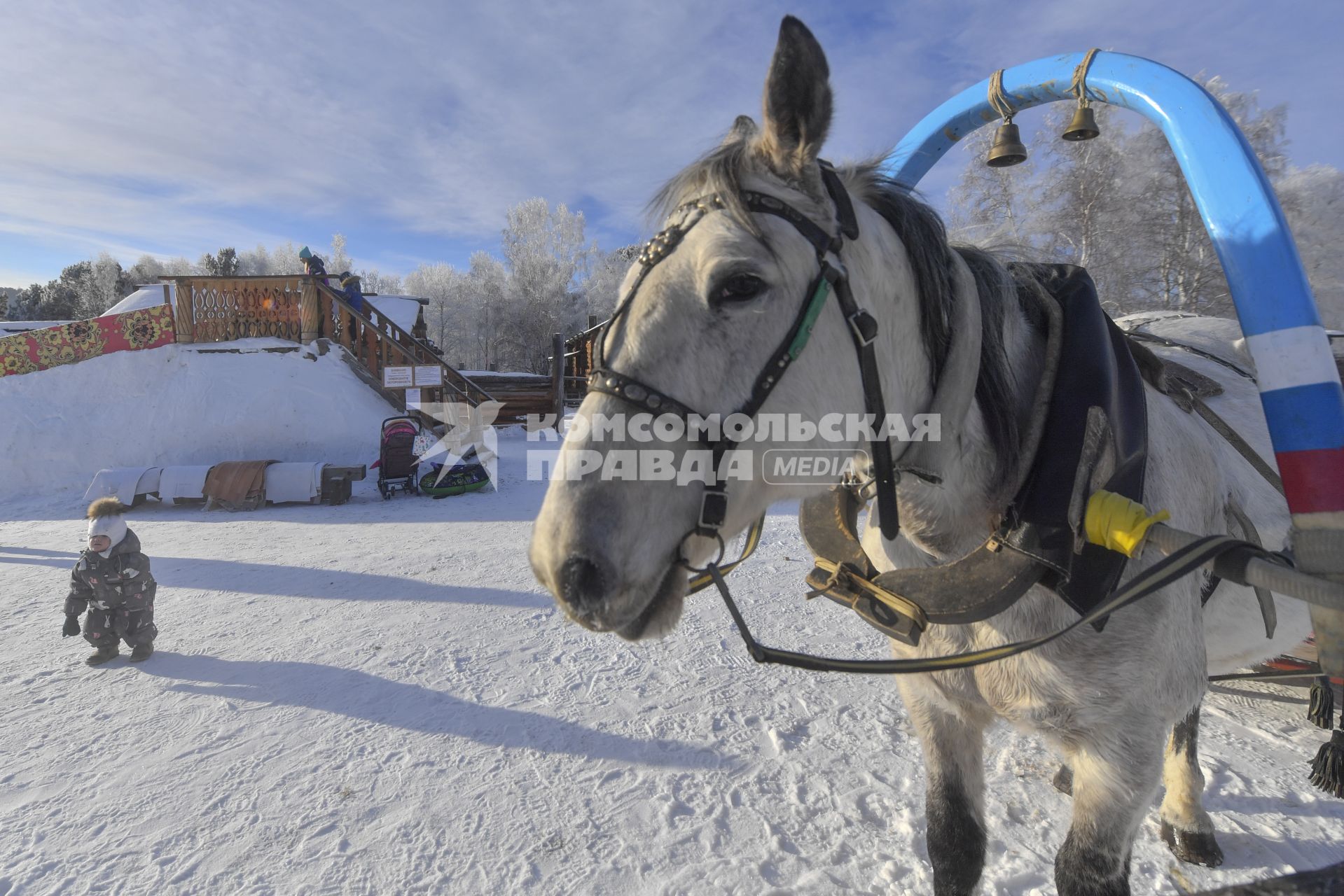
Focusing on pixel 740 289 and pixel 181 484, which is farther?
pixel 181 484

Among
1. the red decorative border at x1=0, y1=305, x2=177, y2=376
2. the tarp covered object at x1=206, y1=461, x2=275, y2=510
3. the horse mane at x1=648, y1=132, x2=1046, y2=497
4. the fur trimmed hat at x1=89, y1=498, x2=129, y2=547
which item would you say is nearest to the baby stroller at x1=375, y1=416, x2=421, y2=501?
the tarp covered object at x1=206, y1=461, x2=275, y2=510

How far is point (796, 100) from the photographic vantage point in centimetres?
113

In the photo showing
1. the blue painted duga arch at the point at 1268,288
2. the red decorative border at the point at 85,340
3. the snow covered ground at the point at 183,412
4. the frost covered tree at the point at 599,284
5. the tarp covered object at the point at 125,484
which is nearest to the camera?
the blue painted duga arch at the point at 1268,288

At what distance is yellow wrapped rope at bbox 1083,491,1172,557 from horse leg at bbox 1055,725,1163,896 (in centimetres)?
51

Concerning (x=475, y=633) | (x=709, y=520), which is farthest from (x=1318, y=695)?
(x=475, y=633)

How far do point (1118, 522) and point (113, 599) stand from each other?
536 centimetres

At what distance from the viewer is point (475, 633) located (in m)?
4.18

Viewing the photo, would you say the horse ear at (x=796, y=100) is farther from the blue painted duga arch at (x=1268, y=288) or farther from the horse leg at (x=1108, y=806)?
the horse leg at (x=1108, y=806)

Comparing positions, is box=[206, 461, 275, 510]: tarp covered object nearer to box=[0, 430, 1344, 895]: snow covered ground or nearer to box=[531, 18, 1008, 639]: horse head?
box=[0, 430, 1344, 895]: snow covered ground

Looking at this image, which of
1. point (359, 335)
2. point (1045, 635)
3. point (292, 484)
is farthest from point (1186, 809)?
point (359, 335)

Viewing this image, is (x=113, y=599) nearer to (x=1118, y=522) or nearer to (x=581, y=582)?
(x=581, y=582)

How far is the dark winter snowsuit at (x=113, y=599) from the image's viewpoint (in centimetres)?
383

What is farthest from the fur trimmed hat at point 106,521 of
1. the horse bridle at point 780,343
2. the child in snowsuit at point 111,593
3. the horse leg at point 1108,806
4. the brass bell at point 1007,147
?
the brass bell at point 1007,147

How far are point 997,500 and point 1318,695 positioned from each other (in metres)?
1.62
